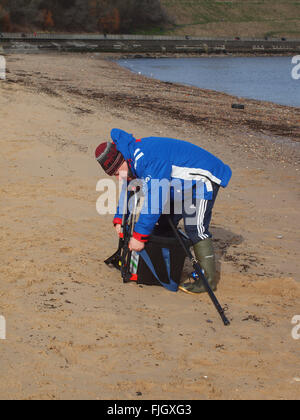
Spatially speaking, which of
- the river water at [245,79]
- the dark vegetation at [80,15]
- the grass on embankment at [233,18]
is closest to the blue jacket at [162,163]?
the river water at [245,79]

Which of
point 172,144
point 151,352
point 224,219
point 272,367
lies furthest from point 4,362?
point 224,219

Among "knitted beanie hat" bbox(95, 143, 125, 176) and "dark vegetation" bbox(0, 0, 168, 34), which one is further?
"dark vegetation" bbox(0, 0, 168, 34)

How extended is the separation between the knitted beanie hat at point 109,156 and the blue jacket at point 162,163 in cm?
5

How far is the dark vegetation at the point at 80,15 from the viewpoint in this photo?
55688 mm

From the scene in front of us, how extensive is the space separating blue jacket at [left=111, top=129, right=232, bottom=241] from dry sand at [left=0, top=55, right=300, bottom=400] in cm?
76

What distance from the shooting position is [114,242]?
19.2 ft

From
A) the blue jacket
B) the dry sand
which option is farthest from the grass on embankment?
the blue jacket

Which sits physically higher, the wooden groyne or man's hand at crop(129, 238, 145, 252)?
the wooden groyne

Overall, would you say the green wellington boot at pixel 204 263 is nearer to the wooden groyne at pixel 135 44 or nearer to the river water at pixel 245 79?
the river water at pixel 245 79

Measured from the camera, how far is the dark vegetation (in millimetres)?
55688

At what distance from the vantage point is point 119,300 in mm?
4520

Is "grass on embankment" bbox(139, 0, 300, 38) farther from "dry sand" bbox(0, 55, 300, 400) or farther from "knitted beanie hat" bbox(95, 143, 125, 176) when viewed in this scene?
"knitted beanie hat" bbox(95, 143, 125, 176)
